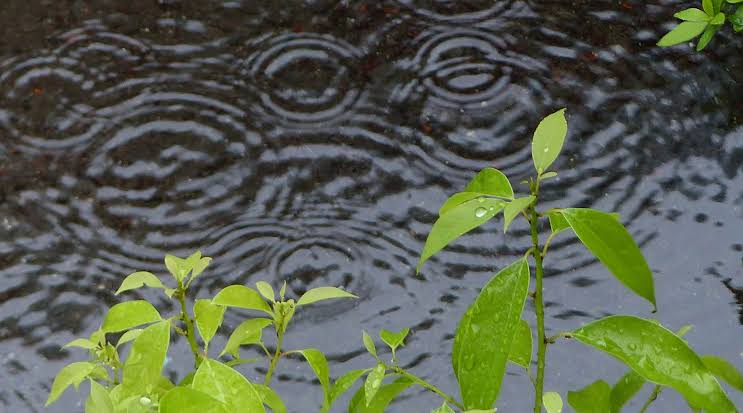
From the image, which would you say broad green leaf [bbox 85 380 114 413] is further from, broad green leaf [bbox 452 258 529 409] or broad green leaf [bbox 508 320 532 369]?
broad green leaf [bbox 508 320 532 369]

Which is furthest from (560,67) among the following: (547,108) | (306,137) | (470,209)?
(470,209)

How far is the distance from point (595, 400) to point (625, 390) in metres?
0.04

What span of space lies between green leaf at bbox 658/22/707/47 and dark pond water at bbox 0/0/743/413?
25cm

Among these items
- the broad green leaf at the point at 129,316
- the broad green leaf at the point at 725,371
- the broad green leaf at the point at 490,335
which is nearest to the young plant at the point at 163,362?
the broad green leaf at the point at 129,316

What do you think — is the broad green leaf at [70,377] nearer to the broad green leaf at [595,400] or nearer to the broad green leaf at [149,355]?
the broad green leaf at [149,355]

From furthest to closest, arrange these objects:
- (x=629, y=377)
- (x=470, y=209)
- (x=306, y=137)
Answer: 1. (x=306, y=137)
2. (x=629, y=377)
3. (x=470, y=209)

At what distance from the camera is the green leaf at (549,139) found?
1.10 m

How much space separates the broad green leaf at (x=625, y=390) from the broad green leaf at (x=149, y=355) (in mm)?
600

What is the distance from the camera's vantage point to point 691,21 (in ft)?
7.79

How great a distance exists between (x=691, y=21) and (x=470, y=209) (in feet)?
5.01

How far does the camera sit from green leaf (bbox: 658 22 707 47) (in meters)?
2.33

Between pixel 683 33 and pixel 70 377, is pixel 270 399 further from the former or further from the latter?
pixel 683 33

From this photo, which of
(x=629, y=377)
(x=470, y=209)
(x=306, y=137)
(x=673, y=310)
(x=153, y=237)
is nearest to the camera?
(x=470, y=209)

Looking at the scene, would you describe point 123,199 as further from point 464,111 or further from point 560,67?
point 560,67
